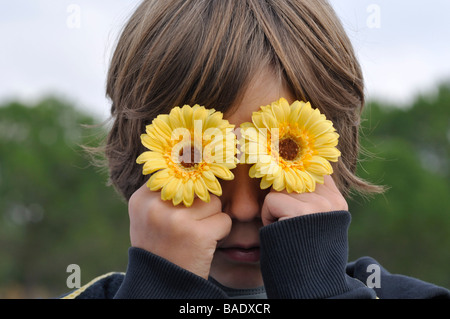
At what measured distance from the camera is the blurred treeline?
1123 inches

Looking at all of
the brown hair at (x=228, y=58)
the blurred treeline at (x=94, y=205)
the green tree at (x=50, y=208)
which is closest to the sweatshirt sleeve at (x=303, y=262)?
the brown hair at (x=228, y=58)

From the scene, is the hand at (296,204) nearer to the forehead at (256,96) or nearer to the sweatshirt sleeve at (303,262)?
the sweatshirt sleeve at (303,262)

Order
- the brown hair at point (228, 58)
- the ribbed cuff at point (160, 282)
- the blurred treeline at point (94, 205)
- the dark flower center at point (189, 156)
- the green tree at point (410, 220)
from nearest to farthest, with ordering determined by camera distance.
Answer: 1. the ribbed cuff at point (160, 282)
2. the dark flower center at point (189, 156)
3. the brown hair at point (228, 58)
4. the green tree at point (410, 220)
5. the blurred treeline at point (94, 205)

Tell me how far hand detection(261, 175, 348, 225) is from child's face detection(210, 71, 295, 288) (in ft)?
0.26

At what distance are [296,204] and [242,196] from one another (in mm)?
226

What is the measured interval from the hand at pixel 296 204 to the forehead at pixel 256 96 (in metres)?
0.34

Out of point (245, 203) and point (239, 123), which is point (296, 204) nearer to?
point (245, 203)

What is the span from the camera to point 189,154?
94.6 inches

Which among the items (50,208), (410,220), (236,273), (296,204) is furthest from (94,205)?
(296,204)

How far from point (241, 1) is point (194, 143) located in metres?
0.74

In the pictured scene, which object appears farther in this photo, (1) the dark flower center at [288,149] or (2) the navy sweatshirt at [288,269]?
(1) the dark flower center at [288,149]

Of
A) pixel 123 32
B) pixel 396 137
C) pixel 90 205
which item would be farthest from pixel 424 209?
pixel 123 32

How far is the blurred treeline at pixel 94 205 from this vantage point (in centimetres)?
2852
